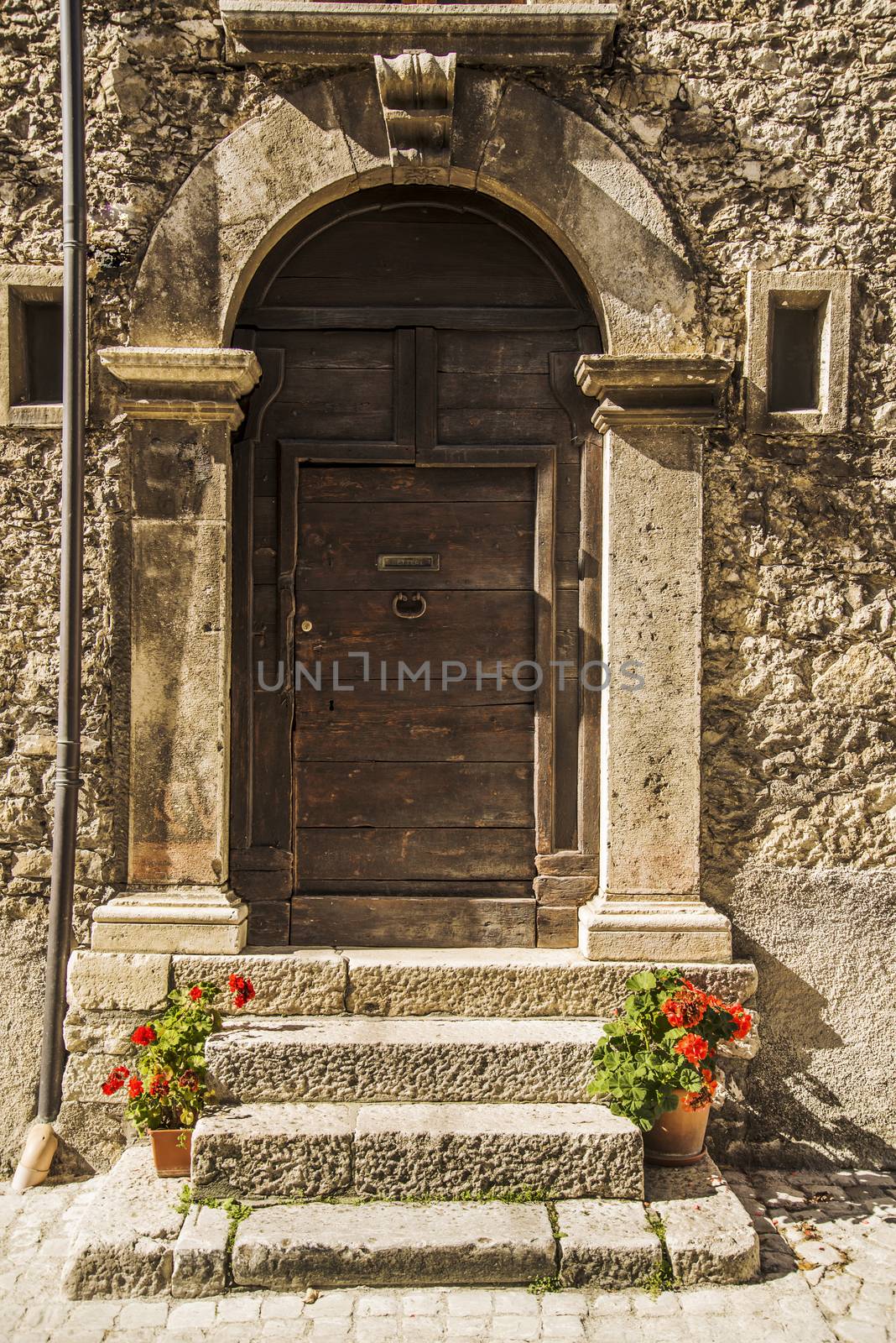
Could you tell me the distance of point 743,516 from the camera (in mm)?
3553

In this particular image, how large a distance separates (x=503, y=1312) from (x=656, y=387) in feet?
9.39

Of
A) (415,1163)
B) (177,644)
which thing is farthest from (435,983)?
(177,644)

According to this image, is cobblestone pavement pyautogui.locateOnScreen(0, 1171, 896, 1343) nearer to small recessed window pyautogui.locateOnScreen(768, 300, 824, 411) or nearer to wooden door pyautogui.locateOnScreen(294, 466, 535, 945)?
wooden door pyautogui.locateOnScreen(294, 466, 535, 945)

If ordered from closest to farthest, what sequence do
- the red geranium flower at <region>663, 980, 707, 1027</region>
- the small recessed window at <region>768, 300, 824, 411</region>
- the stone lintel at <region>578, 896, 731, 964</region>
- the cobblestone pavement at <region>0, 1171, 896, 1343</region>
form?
the cobblestone pavement at <region>0, 1171, 896, 1343</region>
the red geranium flower at <region>663, 980, 707, 1027</region>
the stone lintel at <region>578, 896, 731, 964</region>
the small recessed window at <region>768, 300, 824, 411</region>

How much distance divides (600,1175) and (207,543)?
2.38 meters

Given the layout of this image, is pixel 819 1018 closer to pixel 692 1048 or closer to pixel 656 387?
pixel 692 1048

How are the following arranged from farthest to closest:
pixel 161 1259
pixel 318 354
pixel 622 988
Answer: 1. pixel 318 354
2. pixel 622 988
3. pixel 161 1259

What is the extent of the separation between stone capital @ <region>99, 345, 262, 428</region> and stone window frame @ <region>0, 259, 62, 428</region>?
27 cm

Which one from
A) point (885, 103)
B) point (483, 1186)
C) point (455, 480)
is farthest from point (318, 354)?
point (483, 1186)

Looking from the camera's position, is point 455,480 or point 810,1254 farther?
point 455,480

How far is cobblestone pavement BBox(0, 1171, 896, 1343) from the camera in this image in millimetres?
2590

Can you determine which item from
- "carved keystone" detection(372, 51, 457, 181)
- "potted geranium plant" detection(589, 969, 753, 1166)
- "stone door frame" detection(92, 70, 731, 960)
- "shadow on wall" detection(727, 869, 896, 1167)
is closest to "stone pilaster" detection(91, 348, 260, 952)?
"stone door frame" detection(92, 70, 731, 960)

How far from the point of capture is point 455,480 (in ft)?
12.1

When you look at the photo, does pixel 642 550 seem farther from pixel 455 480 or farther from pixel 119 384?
pixel 119 384
